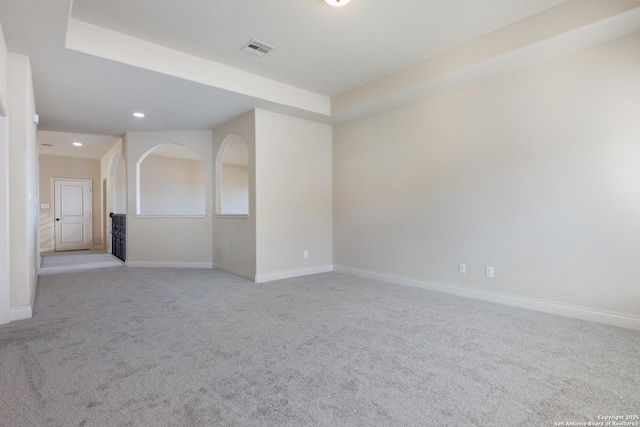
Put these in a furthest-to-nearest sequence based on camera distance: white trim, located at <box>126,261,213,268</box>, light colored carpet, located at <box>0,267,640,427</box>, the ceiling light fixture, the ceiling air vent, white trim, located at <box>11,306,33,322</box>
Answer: white trim, located at <box>126,261,213,268</box> → the ceiling air vent → white trim, located at <box>11,306,33,322</box> → the ceiling light fixture → light colored carpet, located at <box>0,267,640,427</box>

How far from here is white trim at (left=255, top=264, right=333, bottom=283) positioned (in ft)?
15.8

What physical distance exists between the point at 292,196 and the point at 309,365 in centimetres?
336

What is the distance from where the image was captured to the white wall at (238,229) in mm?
4867

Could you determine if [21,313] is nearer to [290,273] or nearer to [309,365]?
[309,365]

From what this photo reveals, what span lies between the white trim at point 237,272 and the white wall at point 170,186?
4.37 meters

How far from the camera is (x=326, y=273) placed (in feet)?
17.9

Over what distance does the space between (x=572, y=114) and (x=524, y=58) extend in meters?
0.72

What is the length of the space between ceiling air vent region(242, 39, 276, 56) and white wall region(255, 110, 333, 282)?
127cm

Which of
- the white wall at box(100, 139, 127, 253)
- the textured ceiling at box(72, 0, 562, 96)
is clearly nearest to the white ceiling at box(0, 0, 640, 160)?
the textured ceiling at box(72, 0, 562, 96)

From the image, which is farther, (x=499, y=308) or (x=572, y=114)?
(x=499, y=308)

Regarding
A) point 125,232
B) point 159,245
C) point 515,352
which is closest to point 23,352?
point 515,352

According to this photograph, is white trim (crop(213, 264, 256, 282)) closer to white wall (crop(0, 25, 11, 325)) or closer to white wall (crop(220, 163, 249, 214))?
white wall (crop(0, 25, 11, 325))

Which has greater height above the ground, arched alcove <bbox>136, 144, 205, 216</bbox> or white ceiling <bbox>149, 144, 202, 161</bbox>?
white ceiling <bbox>149, 144, 202, 161</bbox>

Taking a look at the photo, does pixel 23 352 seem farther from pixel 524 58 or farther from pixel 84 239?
pixel 84 239
